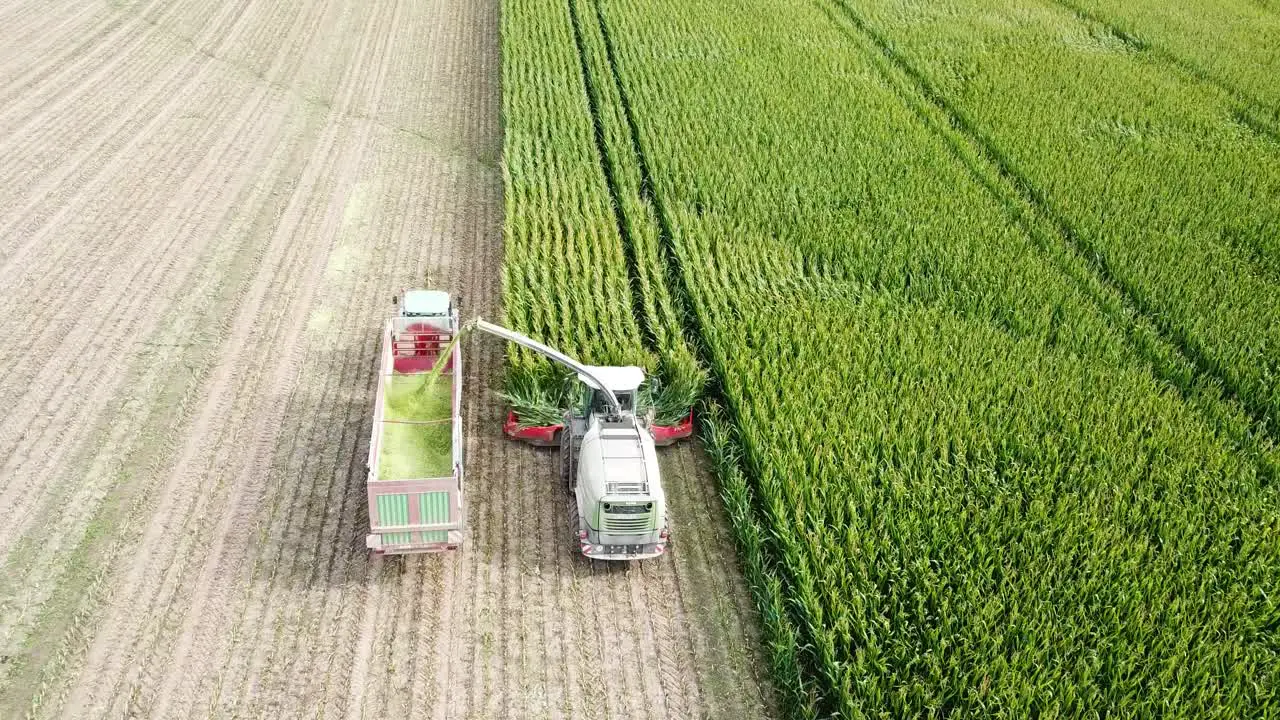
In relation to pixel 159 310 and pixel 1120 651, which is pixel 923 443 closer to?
pixel 1120 651

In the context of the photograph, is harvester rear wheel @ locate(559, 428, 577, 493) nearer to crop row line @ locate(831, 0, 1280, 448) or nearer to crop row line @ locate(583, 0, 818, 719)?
crop row line @ locate(583, 0, 818, 719)

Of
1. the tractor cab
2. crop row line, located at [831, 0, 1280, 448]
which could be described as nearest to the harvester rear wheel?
the tractor cab

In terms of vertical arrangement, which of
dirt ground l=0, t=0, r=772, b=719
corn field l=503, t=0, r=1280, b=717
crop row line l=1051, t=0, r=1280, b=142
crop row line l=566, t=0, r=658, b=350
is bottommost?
dirt ground l=0, t=0, r=772, b=719

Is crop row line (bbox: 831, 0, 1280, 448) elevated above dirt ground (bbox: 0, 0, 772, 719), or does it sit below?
above

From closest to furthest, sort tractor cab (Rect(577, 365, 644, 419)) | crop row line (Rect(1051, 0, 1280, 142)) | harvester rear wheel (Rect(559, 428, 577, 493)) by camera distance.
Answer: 1. tractor cab (Rect(577, 365, 644, 419))
2. harvester rear wheel (Rect(559, 428, 577, 493))
3. crop row line (Rect(1051, 0, 1280, 142))

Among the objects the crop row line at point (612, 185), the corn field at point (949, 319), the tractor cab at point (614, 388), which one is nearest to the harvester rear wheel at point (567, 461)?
the tractor cab at point (614, 388)

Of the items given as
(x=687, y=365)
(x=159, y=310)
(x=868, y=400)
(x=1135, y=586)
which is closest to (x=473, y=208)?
(x=159, y=310)

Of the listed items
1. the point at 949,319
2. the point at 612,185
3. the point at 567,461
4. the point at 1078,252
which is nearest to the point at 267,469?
the point at 567,461

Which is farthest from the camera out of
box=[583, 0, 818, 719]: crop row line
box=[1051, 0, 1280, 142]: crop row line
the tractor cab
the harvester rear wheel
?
box=[1051, 0, 1280, 142]: crop row line
